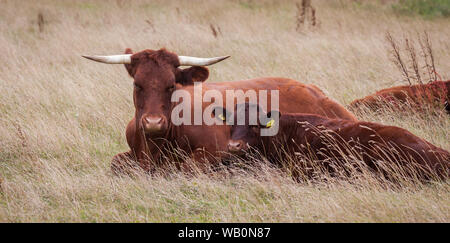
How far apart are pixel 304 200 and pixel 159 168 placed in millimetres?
1870

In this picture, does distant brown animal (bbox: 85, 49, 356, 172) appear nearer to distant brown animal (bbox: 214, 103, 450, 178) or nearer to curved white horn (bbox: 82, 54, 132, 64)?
curved white horn (bbox: 82, 54, 132, 64)

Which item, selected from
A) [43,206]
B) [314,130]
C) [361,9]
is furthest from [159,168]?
[361,9]

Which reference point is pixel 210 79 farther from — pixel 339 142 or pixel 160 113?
pixel 339 142

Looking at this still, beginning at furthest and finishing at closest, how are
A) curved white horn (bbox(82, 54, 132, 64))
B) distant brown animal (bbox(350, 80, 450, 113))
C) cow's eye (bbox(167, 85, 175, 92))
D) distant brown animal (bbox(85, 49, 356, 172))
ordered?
distant brown animal (bbox(350, 80, 450, 113)) → curved white horn (bbox(82, 54, 132, 64)) → cow's eye (bbox(167, 85, 175, 92)) → distant brown animal (bbox(85, 49, 356, 172))

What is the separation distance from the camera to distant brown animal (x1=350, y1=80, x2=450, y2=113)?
28.6 feet

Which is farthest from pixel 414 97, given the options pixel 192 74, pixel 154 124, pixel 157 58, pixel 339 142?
pixel 154 124

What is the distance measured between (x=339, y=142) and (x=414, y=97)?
3502 mm

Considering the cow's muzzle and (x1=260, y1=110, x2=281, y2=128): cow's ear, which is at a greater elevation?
the cow's muzzle

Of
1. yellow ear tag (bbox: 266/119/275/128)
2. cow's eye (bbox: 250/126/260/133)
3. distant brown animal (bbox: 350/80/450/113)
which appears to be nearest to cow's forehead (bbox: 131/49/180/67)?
cow's eye (bbox: 250/126/260/133)

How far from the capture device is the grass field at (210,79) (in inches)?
205

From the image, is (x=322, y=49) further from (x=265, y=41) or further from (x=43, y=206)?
(x=43, y=206)

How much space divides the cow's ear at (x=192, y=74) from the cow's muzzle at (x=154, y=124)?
0.77 m

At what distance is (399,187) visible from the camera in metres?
5.54

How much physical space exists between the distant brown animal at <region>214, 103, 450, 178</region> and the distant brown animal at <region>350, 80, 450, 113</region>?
255 cm
